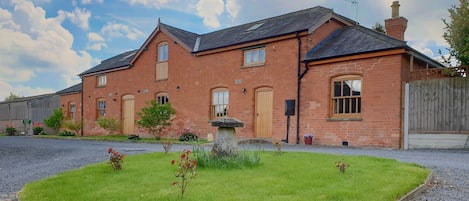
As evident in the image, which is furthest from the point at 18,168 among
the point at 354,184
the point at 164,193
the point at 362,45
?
the point at 362,45

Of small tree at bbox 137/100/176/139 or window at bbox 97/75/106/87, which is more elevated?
window at bbox 97/75/106/87

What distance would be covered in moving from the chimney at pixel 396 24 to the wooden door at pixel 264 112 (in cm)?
716

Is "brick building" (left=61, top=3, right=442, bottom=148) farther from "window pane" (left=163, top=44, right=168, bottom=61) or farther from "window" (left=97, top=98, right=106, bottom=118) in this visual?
"window" (left=97, top=98, right=106, bottom=118)

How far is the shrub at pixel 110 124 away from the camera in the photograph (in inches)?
952

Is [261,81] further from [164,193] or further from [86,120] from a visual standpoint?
[86,120]

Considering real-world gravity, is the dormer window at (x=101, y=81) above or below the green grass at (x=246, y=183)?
above

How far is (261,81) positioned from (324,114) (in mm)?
3560

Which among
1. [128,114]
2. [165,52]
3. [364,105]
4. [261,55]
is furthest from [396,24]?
[128,114]

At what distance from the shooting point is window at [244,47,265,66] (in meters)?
17.4

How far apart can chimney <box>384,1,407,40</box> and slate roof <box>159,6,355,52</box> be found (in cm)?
190

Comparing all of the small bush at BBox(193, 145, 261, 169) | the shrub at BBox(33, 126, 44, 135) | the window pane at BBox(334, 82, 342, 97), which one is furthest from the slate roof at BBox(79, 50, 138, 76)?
the small bush at BBox(193, 145, 261, 169)

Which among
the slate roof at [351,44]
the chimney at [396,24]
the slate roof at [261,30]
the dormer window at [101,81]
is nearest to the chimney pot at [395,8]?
the chimney at [396,24]

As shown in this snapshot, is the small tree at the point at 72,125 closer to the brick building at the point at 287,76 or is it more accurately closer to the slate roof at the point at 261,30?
the brick building at the point at 287,76

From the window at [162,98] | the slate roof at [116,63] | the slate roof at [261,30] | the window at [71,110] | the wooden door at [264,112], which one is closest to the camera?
the slate roof at [261,30]
